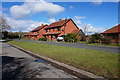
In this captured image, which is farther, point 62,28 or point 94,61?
point 62,28

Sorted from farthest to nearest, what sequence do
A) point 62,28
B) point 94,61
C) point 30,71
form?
point 62,28
point 94,61
point 30,71

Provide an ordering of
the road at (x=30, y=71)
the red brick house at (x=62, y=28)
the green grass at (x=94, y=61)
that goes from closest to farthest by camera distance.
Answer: the road at (x=30, y=71) → the green grass at (x=94, y=61) → the red brick house at (x=62, y=28)

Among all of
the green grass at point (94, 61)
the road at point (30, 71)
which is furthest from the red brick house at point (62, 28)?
the road at point (30, 71)

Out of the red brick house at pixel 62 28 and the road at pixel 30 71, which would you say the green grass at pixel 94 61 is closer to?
the road at pixel 30 71

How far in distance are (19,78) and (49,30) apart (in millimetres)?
35178

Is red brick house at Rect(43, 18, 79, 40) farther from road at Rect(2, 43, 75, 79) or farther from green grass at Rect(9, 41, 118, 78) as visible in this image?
road at Rect(2, 43, 75, 79)

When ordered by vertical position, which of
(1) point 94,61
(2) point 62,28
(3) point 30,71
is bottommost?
(3) point 30,71

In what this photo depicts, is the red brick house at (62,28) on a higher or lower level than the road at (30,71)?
higher

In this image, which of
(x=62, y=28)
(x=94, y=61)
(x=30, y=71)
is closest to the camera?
(x=30, y=71)

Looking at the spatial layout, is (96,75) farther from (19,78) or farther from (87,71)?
(19,78)

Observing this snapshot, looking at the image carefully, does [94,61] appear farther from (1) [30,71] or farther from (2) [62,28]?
(2) [62,28]

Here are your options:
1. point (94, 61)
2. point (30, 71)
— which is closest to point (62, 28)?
point (94, 61)

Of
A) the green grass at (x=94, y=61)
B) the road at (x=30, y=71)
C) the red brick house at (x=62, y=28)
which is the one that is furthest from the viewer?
the red brick house at (x=62, y=28)

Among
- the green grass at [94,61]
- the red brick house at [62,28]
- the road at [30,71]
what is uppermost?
the red brick house at [62,28]
